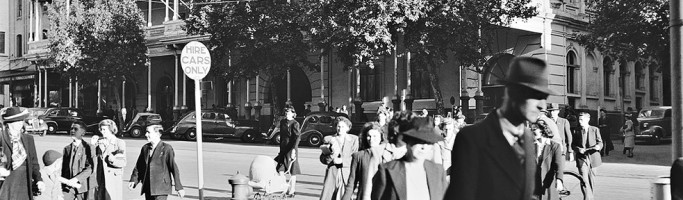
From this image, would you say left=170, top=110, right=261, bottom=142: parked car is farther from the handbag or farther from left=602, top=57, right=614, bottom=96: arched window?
the handbag

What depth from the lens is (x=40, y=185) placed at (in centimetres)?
777

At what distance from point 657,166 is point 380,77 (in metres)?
17.1

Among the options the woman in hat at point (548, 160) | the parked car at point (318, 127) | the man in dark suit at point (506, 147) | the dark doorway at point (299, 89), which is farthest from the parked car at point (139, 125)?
the man in dark suit at point (506, 147)

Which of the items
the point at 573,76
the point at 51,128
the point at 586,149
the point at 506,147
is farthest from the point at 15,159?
the point at 51,128

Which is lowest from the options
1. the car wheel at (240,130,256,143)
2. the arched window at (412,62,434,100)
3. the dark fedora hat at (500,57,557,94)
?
the car wheel at (240,130,256,143)

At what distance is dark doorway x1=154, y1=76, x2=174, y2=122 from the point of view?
47.9 m

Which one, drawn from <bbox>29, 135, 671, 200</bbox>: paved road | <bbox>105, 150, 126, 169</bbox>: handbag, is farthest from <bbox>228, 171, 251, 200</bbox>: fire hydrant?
<bbox>29, 135, 671, 200</bbox>: paved road

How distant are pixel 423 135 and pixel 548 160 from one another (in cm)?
501

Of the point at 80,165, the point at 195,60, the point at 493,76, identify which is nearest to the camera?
the point at 195,60

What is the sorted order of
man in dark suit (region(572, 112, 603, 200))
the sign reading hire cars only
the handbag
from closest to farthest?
the handbag < the sign reading hire cars only < man in dark suit (region(572, 112, 603, 200))

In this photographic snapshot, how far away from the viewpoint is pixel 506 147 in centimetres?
350

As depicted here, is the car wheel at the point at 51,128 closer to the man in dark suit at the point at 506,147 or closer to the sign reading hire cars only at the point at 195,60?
the sign reading hire cars only at the point at 195,60

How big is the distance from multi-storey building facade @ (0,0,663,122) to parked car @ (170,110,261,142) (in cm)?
224

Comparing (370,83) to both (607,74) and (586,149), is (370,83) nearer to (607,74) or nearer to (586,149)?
(607,74)
